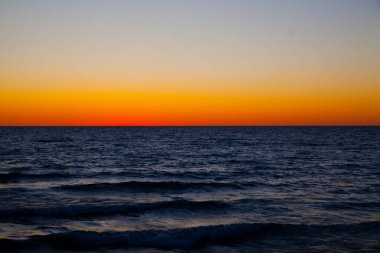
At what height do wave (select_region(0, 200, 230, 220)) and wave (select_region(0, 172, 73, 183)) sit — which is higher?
wave (select_region(0, 200, 230, 220))

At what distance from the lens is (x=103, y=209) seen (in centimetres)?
1597

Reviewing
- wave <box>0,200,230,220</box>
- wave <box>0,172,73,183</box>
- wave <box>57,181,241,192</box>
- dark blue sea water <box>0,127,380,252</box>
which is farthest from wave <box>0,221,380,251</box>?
wave <box>0,172,73,183</box>

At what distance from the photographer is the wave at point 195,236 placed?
36.7 ft

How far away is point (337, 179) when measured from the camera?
2495 cm

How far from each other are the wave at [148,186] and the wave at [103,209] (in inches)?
162

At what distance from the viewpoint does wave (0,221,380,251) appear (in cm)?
1120

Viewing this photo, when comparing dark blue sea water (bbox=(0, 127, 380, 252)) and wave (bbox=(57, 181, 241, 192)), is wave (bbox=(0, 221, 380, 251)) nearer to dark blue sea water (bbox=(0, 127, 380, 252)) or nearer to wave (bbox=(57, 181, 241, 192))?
dark blue sea water (bbox=(0, 127, 380, 252))

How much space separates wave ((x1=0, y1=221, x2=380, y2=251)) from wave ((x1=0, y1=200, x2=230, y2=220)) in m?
2.95

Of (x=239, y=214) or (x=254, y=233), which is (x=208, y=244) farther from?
(x=239, y=214)

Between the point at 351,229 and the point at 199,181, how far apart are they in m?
12.5

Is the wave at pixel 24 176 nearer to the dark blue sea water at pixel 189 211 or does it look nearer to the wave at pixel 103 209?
the dark blue sea water at pixel 189 211

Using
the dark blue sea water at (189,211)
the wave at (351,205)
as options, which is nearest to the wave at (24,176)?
the dark blue sea water at (189,211)

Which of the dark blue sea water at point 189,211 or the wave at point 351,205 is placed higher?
the wave at point 351,205

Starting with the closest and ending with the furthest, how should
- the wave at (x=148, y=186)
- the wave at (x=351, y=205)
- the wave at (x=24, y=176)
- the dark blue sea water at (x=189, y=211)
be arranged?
the dark blue sea water at (x=189, y=211) → the wave at (x=351, y=205) → the wave at (x=148, y=186) → the wave at (x=24, y=176)
